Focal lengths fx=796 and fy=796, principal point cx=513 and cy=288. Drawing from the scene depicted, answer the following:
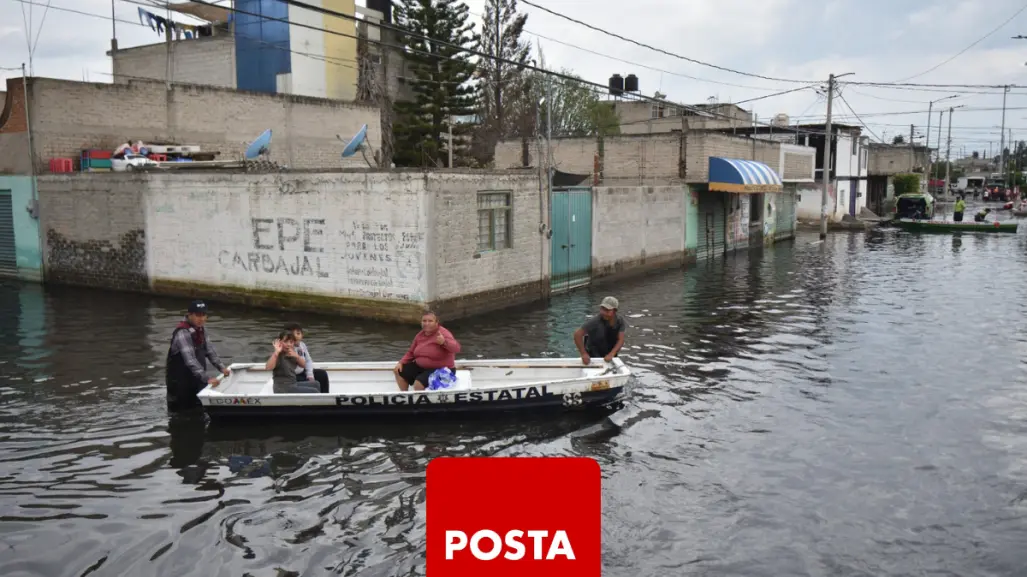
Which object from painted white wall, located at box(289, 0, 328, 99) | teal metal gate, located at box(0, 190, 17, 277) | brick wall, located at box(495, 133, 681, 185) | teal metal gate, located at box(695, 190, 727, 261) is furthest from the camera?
painted white wall, located at box(289, 0, 328, 99)

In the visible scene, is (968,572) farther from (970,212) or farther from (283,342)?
(970,212)

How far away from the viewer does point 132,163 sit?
23.6 meters

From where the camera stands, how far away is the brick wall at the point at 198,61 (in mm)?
38219

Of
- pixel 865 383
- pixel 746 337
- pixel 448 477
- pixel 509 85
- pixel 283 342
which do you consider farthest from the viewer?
pixel 509 85

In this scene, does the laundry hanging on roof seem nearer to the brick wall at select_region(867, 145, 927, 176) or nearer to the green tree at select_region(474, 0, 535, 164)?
the green tree at select_region(474, 0, 535, 164)

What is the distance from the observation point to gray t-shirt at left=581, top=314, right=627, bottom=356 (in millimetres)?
12555

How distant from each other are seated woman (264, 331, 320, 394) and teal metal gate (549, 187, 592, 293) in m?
12.4

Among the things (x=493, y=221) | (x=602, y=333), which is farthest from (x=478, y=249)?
(x=602, y=333)

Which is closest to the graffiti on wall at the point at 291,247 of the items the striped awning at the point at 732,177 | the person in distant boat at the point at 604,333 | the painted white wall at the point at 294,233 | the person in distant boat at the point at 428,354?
the painted white wall at the point at 294,233

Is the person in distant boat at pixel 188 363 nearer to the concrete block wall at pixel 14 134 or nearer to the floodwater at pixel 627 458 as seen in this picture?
the floodwater at pixel 627 458

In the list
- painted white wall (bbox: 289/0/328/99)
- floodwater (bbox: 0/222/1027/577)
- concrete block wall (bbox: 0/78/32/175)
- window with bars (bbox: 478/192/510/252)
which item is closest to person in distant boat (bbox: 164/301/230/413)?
floodwater (bbox: 0/222/1027/577)

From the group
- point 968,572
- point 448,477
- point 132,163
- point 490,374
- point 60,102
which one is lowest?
point 968,572

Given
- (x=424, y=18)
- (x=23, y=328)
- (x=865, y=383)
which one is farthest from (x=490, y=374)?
(x=424, y=18)

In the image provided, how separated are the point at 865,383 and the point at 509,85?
41.5m
